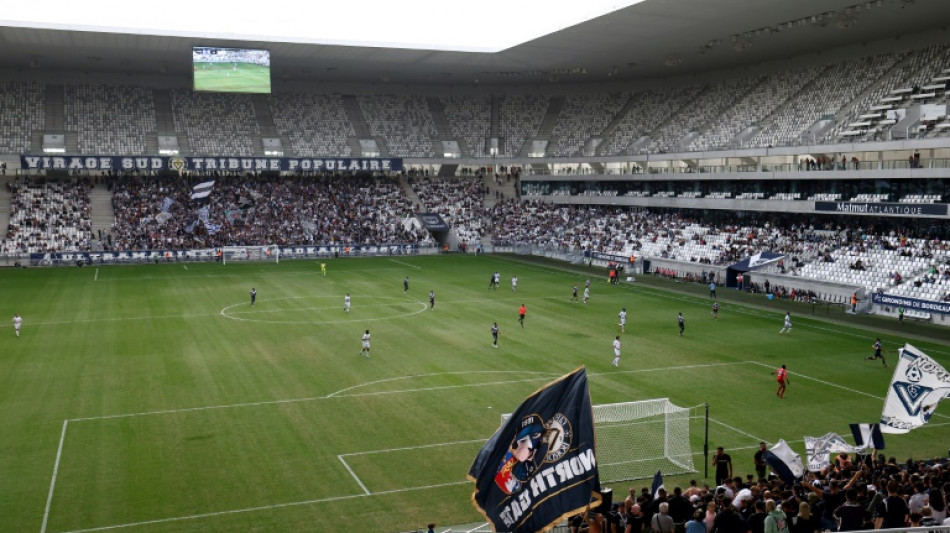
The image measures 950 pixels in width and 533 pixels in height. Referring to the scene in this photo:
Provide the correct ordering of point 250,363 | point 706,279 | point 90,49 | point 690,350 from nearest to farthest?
1. point 250,363
2. point 690,350
3. point 706,279
4. point 90,49

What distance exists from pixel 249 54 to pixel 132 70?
19.6 metres

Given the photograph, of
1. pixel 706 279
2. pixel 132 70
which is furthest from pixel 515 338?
pixel 132 70

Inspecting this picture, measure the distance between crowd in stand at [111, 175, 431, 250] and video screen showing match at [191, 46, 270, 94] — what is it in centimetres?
1219

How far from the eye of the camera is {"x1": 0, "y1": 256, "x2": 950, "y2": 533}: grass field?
20.9m

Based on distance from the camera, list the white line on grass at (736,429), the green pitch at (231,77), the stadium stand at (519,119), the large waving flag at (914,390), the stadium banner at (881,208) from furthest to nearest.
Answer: the stadium stand at (519,119), the green pitch at (231,77), the stadium banner at (881,208), the white line on grass at (736,429), the large waving flag at (914,390)

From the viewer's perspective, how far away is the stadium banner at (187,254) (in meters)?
71.7

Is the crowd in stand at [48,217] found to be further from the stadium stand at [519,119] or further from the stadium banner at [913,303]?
the stadium banner at [913,303]

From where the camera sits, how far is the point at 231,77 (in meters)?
76.8

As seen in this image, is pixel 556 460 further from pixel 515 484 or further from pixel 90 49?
pixel 90 49

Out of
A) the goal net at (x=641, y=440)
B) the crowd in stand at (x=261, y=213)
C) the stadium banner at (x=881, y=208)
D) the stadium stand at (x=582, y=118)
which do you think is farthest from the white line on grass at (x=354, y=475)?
the stadium stand at (x=582, y=118)

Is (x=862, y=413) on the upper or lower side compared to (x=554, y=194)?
lower

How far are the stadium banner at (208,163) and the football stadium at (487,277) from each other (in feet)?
0.96

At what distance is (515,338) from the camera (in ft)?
135

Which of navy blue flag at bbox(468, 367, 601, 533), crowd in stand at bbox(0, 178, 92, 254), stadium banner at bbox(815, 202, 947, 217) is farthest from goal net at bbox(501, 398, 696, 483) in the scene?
crowd in stand at bbox(0, 178, 92, 254)
